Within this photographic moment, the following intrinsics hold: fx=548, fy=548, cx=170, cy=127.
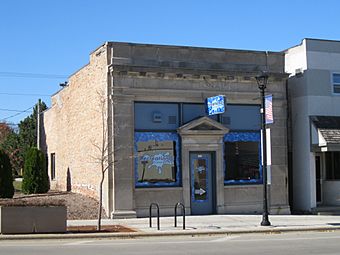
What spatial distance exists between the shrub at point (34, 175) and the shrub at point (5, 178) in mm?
2014

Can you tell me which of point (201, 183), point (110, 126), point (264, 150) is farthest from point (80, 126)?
point (264, 150)

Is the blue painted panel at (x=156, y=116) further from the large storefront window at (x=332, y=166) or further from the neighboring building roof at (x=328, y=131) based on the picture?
the large storefront window at (x=332, y=166)

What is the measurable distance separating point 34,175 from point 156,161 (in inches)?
360

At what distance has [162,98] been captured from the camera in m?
22.4

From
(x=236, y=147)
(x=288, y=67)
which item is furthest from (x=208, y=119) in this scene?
(x=288, y=67)

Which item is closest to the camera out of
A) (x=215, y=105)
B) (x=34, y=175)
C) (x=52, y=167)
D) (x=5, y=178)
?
(x=215, y=105)

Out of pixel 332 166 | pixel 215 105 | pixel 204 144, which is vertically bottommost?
pixel 332 166

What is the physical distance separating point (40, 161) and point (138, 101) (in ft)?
30.1

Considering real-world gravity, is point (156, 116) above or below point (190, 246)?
above

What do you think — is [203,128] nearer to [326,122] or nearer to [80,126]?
[326,122]

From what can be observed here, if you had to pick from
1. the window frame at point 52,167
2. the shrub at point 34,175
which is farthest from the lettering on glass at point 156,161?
the window frame at point 52,167

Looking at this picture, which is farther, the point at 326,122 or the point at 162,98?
the point at 326,122

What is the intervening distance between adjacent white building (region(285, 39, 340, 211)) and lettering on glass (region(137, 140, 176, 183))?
628 cm

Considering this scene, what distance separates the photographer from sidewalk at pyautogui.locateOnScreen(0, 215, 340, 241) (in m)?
16.8
